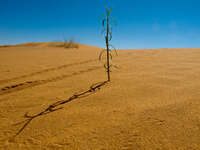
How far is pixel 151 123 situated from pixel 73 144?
58 centimetres

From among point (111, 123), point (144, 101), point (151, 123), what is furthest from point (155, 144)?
point (144, 101)

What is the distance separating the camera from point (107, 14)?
1794mm

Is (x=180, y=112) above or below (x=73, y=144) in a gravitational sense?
above

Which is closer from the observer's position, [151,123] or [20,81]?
[151,123]

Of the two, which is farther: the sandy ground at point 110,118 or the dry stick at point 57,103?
the dry stick at point 57,103

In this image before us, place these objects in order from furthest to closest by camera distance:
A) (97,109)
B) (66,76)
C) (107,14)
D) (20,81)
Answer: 1. (66,76)
2. (20,81)
3. (107,14)
4. (97,109)

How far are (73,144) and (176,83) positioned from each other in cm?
153

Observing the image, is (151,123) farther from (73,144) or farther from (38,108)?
(38,108)

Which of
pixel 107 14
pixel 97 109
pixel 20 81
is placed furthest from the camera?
pixel 20 81

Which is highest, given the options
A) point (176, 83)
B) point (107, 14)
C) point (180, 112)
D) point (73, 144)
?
point (107, 14)

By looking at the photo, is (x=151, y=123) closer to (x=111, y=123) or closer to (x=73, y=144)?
(x=111, y=123)

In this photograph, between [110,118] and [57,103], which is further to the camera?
[57,103]

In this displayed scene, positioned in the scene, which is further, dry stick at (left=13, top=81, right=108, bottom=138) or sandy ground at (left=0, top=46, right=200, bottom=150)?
dry stick at (left=13, top=81, right=108, bottom=138)

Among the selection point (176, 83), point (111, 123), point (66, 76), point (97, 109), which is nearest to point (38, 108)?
point (97, 109)
